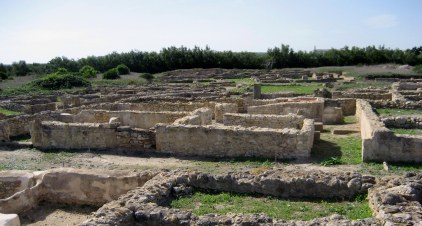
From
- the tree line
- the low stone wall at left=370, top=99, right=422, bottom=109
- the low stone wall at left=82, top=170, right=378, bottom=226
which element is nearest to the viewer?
the low stone wall at left=82, top=170, right=378, bottom=226

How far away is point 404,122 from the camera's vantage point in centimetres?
1552

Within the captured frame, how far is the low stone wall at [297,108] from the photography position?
1966 centimetres

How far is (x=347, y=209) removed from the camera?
7672 millimetres

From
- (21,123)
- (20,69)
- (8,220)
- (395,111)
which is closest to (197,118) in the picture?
(21,123)

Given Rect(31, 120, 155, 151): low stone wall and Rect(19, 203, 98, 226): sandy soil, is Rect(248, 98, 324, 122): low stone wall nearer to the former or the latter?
Rect(31, 120, 155, 151): low stone wall

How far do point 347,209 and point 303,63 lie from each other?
6546 centimetres

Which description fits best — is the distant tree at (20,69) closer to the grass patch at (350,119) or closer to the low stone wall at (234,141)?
the grass patch at (350,119)

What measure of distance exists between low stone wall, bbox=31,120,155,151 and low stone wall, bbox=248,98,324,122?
6.92 meters

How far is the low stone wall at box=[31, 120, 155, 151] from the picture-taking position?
15.0m

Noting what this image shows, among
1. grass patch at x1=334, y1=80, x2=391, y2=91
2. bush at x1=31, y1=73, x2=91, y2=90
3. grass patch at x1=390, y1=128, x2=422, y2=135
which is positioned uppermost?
bush at x1=31, y1=73, x2=91, y2=90

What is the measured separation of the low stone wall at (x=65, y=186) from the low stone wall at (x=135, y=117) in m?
7.72

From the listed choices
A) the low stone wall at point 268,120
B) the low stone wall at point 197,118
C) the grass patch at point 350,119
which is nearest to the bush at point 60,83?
the low stone wall at point 197,118

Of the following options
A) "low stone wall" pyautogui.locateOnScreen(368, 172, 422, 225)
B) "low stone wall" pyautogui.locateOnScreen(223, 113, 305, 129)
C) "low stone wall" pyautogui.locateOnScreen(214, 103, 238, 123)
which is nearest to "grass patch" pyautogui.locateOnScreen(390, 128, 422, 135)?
"low stone wall" pyautogui.locateOnScreen(223, 113, 305, 129)

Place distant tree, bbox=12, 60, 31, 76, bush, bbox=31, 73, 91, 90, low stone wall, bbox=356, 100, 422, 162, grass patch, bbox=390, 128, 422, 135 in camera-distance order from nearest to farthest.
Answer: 1. low stone wall, bbox=356, 100, 422, 162
2. grass patch, bbox=390, 128, 422, 135
3. bush, bbox=31, 73, 91, 90
4. distant tree, bbox=12, 60, 31, 76
